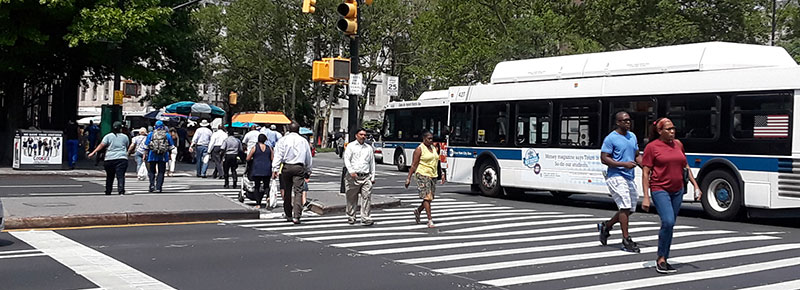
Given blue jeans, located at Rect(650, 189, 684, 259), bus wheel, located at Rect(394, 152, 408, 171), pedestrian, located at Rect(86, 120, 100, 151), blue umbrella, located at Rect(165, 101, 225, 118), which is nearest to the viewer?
blue jeans, located at Rect(650, 189, 684, 259)

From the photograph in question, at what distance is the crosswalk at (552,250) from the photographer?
916cm

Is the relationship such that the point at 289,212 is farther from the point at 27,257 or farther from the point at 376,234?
the point at 27,257

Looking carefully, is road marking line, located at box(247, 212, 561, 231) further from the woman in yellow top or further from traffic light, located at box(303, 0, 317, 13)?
traffic light, located at box(303, 0, 317, 13)

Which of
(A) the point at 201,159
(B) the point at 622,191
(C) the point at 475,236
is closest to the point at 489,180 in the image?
(C) the point at 475,236

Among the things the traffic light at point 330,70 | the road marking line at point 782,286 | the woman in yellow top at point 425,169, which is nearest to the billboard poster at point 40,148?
the traffic light at point 330,70

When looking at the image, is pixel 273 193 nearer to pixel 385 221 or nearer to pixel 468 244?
pixel 385 221

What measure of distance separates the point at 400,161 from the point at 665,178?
2574 centimetres

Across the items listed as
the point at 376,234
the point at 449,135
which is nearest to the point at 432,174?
the point at 376,234

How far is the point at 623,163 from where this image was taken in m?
11.0

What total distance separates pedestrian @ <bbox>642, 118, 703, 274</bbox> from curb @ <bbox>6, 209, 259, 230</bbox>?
7.76 m

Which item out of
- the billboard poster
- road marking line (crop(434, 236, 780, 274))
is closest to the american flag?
road marking line (crop(434, 236, 780, 274))

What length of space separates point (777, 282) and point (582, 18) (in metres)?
43.4

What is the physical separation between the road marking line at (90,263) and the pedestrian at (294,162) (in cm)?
379

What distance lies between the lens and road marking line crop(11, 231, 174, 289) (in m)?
8.28
